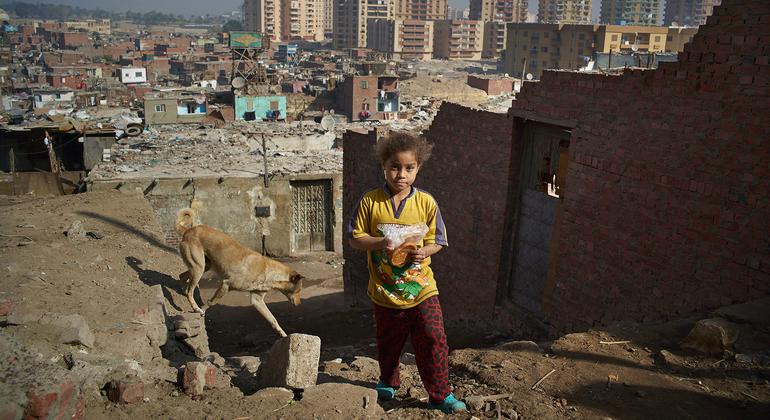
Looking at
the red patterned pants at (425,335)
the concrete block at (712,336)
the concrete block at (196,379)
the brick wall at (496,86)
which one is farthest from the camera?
the brick wall at (496,86)

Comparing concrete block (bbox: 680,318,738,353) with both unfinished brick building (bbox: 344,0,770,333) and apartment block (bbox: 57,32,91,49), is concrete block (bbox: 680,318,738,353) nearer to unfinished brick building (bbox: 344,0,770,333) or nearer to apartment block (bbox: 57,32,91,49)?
unfinished brick building (bbox: 344,0,770,333)

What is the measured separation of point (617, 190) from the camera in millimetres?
6820

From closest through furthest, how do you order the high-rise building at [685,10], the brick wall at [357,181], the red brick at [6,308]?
the red brick at [6,308] < the brick wall at [357,181] < the high-rise building at [685,10]

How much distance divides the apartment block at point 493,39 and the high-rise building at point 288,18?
4551cm

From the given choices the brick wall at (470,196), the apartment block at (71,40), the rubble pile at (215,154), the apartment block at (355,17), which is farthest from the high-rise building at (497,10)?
the brick wall at (470,196)

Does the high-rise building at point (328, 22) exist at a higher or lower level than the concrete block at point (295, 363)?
higher

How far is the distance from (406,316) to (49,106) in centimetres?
4424

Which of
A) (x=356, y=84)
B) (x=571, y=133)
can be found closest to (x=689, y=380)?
(x=571, y=133)

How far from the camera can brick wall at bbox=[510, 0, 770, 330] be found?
5.59 metres

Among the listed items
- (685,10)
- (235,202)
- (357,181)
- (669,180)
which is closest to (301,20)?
(685,10)

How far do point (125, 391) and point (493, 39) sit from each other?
107 m

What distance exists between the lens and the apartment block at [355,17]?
112 metres

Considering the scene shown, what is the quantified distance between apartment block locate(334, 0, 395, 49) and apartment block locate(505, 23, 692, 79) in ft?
141

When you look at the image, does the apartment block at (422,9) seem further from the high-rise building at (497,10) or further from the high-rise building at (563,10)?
the high-rise building at (563,10)
